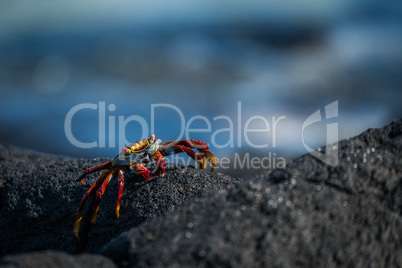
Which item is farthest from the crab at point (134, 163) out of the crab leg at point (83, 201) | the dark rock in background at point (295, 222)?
the dark rock in background at point (295, 222)

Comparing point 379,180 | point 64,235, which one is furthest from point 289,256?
point 64,235

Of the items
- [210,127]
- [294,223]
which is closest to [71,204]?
[294,223]

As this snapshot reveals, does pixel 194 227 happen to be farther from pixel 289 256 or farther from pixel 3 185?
pixel 3 185

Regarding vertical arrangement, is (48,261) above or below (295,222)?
below

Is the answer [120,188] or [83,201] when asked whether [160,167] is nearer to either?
[120,188]

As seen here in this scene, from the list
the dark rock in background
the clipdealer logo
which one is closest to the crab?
the dark rock in background

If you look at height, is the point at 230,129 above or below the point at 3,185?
above

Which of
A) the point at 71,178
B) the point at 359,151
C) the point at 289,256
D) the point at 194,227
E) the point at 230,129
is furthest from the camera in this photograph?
the point at 230,129

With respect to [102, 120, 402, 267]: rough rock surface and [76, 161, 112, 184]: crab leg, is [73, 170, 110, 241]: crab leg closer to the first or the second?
[76, 161, 112, 184]: crab leg
